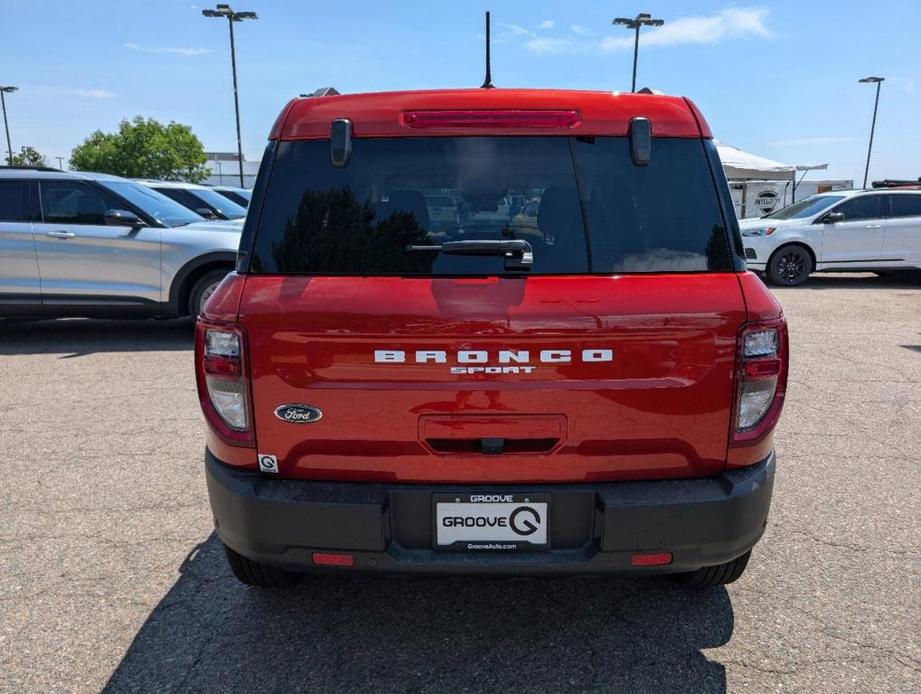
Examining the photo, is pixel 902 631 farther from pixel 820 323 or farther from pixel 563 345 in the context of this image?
pixel 820 323

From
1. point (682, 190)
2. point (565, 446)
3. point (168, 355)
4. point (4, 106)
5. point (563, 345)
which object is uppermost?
point (4, 106)

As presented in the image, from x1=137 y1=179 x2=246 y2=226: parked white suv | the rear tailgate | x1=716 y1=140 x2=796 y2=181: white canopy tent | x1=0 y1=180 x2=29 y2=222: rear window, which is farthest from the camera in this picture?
x1=716 y1=140 x2=796 y2=181: white canopy tent

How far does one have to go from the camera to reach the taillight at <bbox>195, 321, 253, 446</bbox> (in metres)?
2.06

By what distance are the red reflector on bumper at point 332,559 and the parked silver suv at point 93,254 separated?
5.73 meters

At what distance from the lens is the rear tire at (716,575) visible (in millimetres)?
2510

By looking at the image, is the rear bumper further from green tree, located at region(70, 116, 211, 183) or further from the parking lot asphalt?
green tree, located at region(70, 116, 211, 183)

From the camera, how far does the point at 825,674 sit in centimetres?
224

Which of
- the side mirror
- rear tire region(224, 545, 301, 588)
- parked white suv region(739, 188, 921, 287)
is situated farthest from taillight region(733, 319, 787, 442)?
parked white suv region(739, 188, 921, 287)

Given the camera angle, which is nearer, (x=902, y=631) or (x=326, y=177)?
(x=326, y=177)

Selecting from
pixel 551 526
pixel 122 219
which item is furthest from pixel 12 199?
pixel 551 526

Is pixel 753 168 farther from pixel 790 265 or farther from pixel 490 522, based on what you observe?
pixel 490 522

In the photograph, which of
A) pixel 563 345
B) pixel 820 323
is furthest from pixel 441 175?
pixel 820 323

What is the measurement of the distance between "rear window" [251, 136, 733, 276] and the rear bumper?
0.68 metres

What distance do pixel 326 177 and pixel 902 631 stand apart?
8.67 ft
